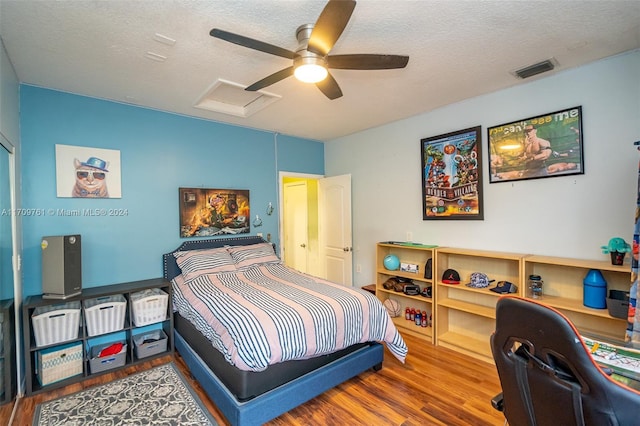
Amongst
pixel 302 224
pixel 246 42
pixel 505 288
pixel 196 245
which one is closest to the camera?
pixel 246 42

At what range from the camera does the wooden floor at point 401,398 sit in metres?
2.11

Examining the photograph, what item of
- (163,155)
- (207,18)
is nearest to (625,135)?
(207,18)

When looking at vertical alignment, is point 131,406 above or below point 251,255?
below

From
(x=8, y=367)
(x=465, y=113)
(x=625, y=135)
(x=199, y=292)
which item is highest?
(x=465, y=113)

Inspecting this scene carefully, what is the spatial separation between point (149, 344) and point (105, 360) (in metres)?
0.37

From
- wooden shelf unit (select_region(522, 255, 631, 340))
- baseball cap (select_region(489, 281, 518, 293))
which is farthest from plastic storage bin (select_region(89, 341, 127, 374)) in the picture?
wooden shelf unit (select_region(522, 255, 631, 340))

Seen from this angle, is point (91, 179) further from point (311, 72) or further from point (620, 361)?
point (620, 361)

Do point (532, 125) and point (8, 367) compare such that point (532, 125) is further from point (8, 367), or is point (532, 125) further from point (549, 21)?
point (8, 367)

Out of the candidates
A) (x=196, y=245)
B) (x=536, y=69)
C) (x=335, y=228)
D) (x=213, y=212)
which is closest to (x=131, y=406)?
(x=196, y=245)

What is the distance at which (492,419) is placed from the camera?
2084 mm

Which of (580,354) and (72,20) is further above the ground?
(72,20)

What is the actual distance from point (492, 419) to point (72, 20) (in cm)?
389

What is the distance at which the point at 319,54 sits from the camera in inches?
72.3

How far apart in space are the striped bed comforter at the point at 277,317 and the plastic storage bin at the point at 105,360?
24.4 inches
